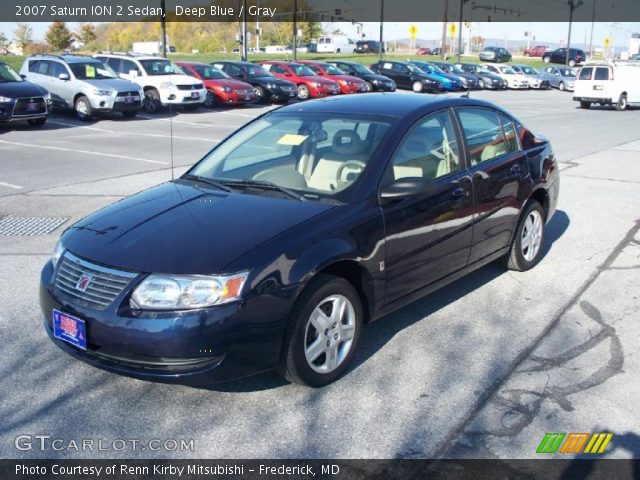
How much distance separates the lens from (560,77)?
4403cm

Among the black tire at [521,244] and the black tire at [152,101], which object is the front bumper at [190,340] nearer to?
the black tire at [521,244]

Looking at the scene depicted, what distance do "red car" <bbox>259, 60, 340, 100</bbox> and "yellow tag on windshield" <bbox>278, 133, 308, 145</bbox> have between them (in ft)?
71.9

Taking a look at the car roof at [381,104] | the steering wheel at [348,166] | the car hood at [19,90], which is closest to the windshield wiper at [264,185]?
the steering wheel at [348,166]

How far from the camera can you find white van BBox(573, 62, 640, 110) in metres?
28.1

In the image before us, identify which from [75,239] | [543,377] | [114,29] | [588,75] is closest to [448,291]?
[543,377]

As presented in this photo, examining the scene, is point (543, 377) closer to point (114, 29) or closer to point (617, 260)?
point (617, 260)

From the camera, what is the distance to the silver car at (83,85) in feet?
62.3

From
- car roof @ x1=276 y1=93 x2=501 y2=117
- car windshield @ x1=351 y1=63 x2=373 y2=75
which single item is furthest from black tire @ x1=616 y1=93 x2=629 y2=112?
car roof @ x1=276 y1=93 x2=501 y2=117

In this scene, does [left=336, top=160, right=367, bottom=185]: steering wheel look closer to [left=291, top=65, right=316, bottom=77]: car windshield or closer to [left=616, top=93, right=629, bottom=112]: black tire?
[left=291, top=65, right=316, bottom=77]: car windshield

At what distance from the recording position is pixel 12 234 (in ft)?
23.8

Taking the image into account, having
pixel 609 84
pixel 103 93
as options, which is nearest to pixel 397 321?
pixel 103 93

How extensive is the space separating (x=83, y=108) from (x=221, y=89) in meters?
5.64

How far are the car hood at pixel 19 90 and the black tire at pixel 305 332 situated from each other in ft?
48.5

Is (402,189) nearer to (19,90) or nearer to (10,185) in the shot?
(10,185)
